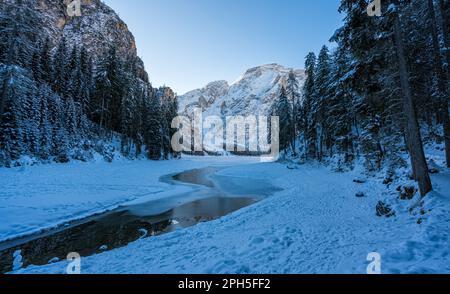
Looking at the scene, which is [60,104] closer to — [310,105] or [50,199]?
[50,199]

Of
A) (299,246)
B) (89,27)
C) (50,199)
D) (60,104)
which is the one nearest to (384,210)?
(299,246)

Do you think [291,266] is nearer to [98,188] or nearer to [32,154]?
[98,188]

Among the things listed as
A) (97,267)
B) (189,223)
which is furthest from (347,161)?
(97,267)

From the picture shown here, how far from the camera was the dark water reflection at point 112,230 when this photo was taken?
254 inches

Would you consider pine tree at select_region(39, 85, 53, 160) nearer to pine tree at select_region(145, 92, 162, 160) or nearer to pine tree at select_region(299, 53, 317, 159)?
pine tree at select_region(145, 92, 162, 160)

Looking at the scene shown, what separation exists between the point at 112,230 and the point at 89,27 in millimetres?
84446

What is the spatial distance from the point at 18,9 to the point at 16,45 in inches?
119

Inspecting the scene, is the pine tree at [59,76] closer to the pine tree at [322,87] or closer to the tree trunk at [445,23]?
the pine tree at [322,87]

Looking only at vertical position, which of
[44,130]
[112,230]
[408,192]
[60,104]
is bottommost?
[112,230]

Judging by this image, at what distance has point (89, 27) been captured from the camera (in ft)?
232

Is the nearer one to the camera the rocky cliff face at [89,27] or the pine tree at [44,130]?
the pine tree at [44,130]

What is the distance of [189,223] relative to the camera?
9.39 meters

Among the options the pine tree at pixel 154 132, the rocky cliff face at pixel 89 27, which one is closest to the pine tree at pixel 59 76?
the pine tree at pixel 154 132

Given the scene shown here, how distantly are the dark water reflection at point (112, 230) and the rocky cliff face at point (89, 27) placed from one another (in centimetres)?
5679
